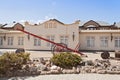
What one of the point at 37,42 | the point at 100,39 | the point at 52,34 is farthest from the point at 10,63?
the point at 100,39

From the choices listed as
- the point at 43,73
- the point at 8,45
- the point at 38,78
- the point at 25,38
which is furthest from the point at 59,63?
the point at 8,45

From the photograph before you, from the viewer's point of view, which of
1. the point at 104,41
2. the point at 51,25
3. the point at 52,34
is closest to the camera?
the point at 104,41

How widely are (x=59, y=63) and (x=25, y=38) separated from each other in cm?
1671

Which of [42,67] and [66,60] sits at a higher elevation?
[66,60]

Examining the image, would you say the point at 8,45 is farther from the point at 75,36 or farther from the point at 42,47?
the point at 75,36

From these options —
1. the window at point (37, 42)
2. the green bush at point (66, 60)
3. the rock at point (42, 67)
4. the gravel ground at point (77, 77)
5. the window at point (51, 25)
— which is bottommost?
the gravel ground at point (77, 77)

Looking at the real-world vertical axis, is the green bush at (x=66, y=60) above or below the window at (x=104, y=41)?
below

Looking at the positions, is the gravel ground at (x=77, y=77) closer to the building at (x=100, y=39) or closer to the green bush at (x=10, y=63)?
the green bush at (x=10, y=63)

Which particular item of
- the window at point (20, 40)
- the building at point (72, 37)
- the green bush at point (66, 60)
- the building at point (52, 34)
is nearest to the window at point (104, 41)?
the building at point (72, 37)

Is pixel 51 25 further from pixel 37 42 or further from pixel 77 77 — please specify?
pixel 77 77

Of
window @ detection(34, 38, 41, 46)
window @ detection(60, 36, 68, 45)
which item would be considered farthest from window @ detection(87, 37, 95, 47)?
window @ detection(34, 38, 41, 46)

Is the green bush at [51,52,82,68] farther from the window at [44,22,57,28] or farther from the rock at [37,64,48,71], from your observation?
the window at [44,22,57,28]

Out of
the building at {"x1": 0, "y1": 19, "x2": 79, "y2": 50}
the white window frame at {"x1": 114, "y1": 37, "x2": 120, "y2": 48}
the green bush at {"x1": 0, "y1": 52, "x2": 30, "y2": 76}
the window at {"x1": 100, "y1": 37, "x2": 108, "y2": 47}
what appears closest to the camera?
the green bush at {"x1": 0, "y1": 52, "x2": 30, "y2": 76}

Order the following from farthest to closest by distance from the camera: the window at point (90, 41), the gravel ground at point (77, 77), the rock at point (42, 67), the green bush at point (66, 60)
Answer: the window at point (90, 41)
the green bush at point (66, 60)
the rock at point (42, 67)
the gravel ground at point (77, 77)
